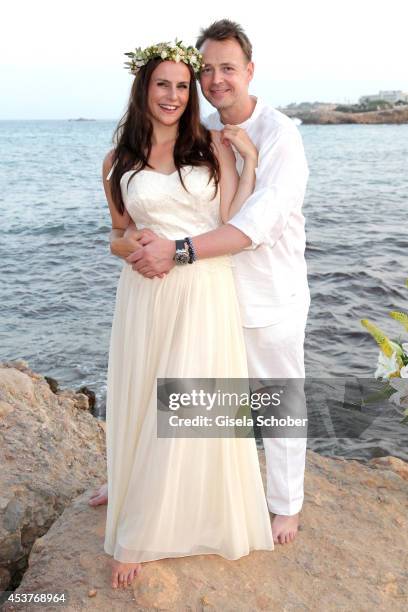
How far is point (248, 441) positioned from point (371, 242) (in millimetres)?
10428

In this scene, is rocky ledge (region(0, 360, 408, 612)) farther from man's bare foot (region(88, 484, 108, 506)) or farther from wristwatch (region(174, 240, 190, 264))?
wristwatch (region(174, 240, 190, 264))

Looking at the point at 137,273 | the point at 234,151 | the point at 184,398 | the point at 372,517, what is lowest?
the point at 372,517

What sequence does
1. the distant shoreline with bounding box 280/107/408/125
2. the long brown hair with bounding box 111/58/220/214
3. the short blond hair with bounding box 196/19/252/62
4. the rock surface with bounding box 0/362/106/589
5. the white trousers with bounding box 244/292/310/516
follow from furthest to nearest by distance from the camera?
the distant shoreline with bounding box 280/107/408/125 < the rock surface with bounding box 0/362/106/589 < the white trousers with bounding box 244/292/310/516 < the short blond hair with bounding box 196/19/252/62 < the long brown hair with bounding box 111/58/220/214

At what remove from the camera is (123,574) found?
2.93 meters

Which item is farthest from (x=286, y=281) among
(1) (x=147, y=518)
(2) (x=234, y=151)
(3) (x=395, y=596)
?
(3) (x=395, y=596)

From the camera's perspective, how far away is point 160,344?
116 inches

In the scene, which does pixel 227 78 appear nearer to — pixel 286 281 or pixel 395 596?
pixel 286 281

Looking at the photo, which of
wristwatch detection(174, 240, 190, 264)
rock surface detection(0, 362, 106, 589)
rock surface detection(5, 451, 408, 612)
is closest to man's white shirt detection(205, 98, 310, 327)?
wristwatch detection(174, 240, 190, 264)

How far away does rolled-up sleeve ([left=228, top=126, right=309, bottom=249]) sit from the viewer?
286 centimetres

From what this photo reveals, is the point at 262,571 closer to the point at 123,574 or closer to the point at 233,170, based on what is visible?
the point at 123,574

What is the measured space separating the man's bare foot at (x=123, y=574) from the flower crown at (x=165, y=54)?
2116 millimetres

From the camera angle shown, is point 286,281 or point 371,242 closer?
point 286,281

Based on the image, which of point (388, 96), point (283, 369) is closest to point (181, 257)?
point (283, 369)

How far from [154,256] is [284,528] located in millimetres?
1494
